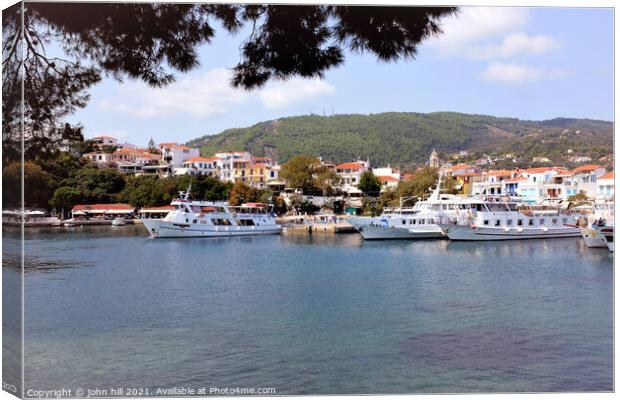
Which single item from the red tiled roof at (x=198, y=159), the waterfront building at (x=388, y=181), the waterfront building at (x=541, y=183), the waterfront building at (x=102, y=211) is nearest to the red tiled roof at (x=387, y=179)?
the waterfront building at (x=388, y=181)

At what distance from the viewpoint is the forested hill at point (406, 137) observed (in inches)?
209

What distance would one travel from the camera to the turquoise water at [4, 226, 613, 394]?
362 cm

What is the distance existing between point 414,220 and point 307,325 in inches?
343

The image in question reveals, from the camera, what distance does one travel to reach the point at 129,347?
4.05 meters

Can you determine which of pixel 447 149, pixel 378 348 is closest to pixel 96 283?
pixel 378 348

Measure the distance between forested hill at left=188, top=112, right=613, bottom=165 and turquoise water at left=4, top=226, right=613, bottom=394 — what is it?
4.52 ft

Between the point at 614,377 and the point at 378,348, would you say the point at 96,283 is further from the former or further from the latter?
the point at 614,377

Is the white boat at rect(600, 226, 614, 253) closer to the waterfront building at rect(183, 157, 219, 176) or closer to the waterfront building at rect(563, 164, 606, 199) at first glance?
the waterfront building at rect(563, 164, 606, 199)

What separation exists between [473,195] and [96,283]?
763 centimetres

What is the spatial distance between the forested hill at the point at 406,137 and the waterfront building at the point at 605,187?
0.25 metres

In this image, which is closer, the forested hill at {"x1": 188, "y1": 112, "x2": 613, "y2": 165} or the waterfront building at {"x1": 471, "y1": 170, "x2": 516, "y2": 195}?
the forested hill at {"x1": 188, "y1": 112, "x2": 613, "y2": 165}

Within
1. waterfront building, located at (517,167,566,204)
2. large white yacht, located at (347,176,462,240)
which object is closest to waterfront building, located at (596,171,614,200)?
waterfront building, located at (517,167,566,204)

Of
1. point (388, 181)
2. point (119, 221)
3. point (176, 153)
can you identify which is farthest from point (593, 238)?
point (119, 221)

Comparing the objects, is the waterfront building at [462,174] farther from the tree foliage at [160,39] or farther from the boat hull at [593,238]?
the tree foliage at [160,39]
